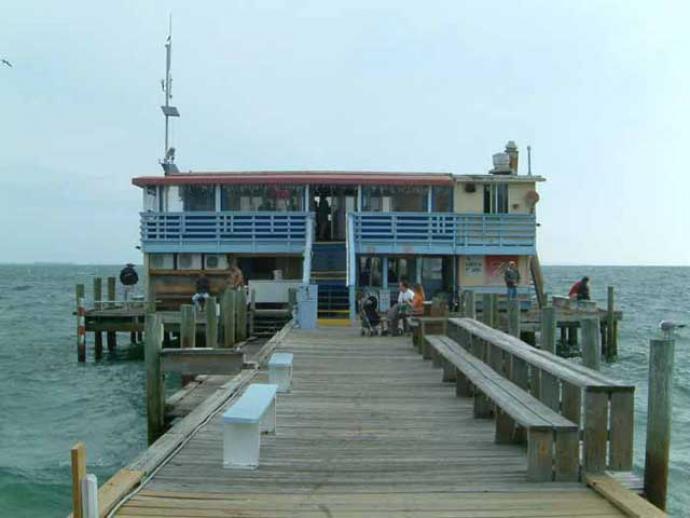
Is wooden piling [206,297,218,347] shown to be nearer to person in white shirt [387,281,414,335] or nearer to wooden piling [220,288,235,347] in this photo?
wooden piling [220,288,235,347]

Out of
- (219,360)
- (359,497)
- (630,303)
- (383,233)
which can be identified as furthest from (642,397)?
(630,303)

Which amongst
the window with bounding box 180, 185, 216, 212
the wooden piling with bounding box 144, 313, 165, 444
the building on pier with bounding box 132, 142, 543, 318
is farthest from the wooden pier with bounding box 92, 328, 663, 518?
the window with bounding box 180, 185, 216, 212

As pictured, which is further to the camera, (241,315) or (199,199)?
(199,199)

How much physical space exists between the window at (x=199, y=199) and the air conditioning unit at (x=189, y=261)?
181 centimetres

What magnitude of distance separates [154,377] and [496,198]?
57.3 feet

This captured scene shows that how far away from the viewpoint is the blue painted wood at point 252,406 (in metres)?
6.77

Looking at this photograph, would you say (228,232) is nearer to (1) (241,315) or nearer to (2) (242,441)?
(1) (241,315)

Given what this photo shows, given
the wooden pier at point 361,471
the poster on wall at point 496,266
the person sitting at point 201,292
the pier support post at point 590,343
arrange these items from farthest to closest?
the poster on wall at point 496,266 → the person sitting at point 201,292 → the pier support post at point 590,343 → the wooden pier at point 361,471

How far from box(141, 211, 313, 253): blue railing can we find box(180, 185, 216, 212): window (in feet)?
4.58

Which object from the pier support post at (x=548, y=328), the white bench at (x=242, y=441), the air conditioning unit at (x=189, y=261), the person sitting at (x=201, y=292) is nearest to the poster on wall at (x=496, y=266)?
the person sitting at (x=201, y=292)

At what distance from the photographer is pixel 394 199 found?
27500 millimetres

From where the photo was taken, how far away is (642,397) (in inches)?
792

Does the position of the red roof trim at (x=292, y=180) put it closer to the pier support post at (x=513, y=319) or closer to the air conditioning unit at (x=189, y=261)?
the air conditioning unit at (x=189, y=261)

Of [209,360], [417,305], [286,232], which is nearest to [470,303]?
[417,305]
